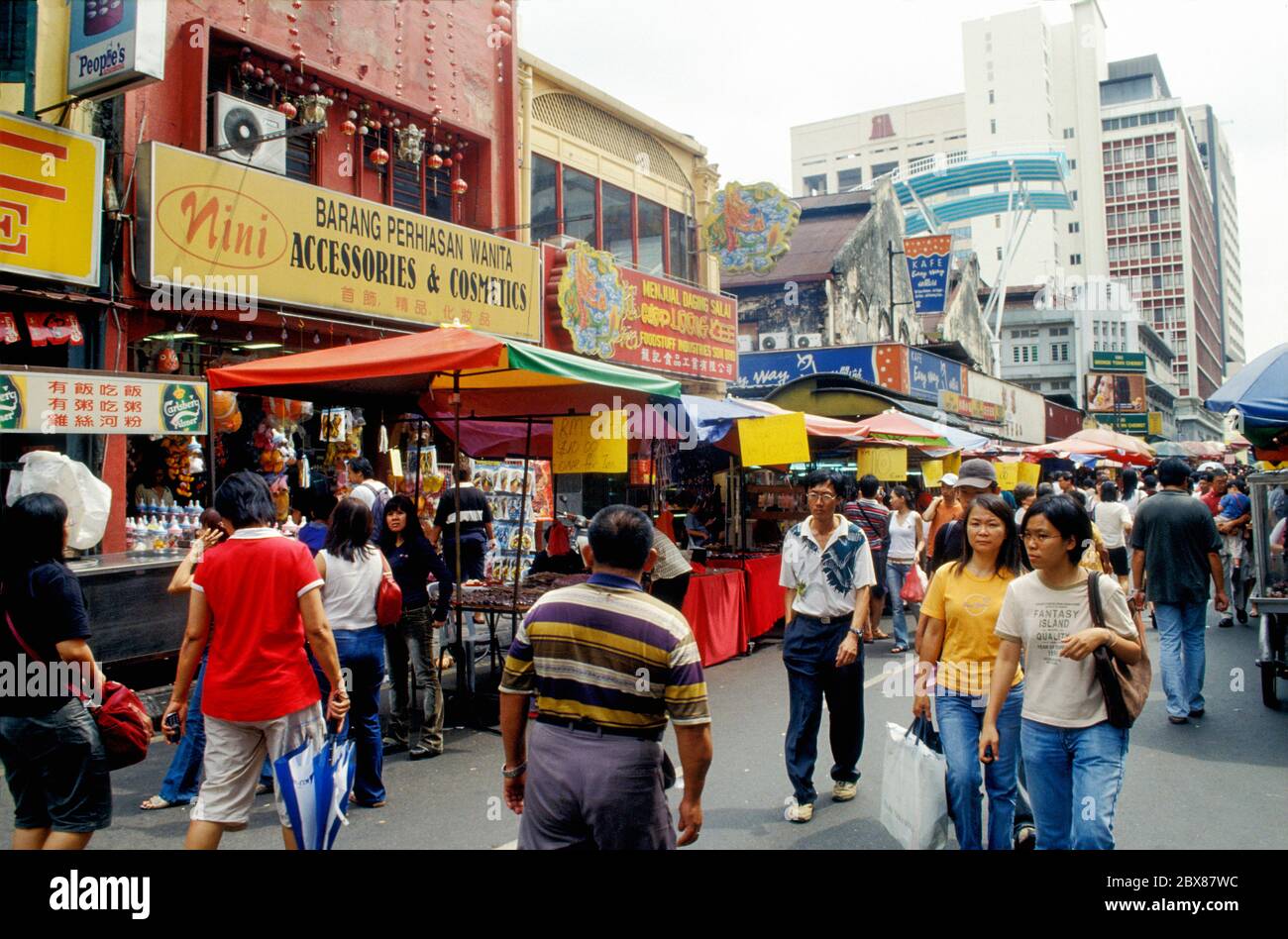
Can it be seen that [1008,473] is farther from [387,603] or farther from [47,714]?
[47,714]

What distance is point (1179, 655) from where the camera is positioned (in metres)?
7.56

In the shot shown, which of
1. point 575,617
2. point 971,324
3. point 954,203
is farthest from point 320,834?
point 954,203

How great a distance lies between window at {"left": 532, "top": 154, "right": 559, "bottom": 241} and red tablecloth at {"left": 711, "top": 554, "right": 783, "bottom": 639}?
270 inches

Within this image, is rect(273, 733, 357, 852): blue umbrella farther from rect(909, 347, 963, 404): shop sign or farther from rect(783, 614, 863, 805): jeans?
rect(909, 347, 963, 404): shop sign

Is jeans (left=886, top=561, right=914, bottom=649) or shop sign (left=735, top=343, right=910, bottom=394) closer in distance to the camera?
jeans (left=886, top=561, right=914, bottom=649)

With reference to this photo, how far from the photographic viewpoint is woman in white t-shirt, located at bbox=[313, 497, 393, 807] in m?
5.54

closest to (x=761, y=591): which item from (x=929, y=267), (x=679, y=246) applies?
(x=679, y=246)

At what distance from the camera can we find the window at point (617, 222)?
17094 millimetres

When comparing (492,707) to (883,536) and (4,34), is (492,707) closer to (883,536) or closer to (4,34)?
(883,536)

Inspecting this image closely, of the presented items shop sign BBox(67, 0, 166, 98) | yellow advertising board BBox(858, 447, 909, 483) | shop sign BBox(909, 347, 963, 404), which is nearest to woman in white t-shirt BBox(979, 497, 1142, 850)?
shop sign BBox(67, 0, 166, 98)

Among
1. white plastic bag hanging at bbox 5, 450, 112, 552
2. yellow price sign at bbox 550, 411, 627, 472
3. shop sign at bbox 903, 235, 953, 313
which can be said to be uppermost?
shop sign at bbox 903, 235, 953, 313

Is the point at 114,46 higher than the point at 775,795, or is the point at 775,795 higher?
the point at 114,46

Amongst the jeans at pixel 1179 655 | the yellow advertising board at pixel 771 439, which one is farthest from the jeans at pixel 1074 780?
the yellow advertising board at pixel 771 439

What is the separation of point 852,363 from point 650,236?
855 centimetres
